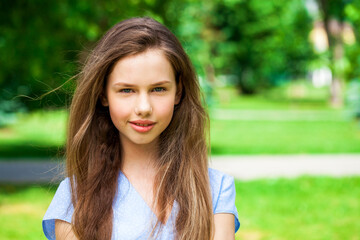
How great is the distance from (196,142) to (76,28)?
15.8 feet

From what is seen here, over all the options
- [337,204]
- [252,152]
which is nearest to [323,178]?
[337,204]

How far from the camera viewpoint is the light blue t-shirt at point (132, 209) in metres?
1.67

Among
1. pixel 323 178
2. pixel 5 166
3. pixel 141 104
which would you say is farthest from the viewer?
pixel 5 166

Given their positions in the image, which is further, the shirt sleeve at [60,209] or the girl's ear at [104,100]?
the girl's ear at [104,100]

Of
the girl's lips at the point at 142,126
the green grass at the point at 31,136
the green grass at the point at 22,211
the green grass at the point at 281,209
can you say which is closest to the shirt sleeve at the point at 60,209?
the girl's lips at the point at 142,126

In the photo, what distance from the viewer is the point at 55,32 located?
648 centimetres

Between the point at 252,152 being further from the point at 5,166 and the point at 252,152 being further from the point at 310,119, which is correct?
the point at 310,119

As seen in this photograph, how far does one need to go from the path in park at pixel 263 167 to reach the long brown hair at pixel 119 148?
545 centimetres

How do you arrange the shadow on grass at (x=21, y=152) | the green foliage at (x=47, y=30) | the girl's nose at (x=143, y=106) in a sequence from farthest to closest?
the shadow on grass at (x=21, y=152) < the green foliage at (x=47, y=30) < the girl's nose at (x=143, y=106)

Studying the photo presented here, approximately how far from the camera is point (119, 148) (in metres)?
1.89

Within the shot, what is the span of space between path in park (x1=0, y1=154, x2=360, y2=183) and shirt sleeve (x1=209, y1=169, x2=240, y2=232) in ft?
18.4

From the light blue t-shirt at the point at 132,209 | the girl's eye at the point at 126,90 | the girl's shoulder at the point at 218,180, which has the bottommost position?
the light blue t-shirt at the point at 132,209

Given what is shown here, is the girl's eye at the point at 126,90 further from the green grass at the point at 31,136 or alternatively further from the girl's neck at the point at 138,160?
the green grass at the point at 31,136

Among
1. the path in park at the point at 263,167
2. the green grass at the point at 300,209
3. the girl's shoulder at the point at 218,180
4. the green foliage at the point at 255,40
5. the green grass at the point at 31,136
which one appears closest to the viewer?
the girl's shoulder at the point at 218,180
